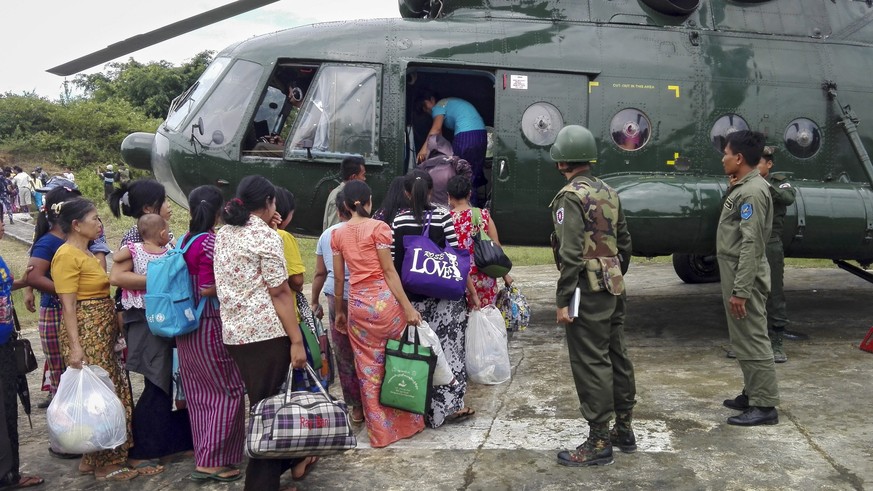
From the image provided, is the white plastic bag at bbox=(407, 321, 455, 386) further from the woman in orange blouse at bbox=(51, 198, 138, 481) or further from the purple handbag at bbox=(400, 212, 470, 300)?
the woman in orange blouse at bbox=(51, 198, 138, 481)

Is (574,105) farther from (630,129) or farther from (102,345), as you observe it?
(102,345)

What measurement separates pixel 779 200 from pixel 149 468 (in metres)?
4.87

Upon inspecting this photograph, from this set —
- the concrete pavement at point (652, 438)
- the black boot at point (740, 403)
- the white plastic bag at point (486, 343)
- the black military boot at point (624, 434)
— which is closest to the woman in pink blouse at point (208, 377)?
the concrete pavement at point (652, 438)

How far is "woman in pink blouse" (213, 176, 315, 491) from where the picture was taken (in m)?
3.72

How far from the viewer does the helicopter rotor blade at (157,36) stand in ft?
21.0

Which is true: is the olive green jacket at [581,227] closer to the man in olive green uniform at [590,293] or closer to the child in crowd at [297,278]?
the man in olive green uniform at [590,293]

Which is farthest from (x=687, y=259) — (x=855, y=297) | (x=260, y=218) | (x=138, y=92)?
(x=138, y=92)

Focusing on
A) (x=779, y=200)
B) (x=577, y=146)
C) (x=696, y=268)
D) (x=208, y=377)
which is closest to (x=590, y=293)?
(x=577, y=146)

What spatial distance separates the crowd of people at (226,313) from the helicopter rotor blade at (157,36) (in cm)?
202

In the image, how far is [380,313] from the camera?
4.36 m

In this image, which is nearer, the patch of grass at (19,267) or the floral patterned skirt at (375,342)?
the floral patterned skirt at (375,342)

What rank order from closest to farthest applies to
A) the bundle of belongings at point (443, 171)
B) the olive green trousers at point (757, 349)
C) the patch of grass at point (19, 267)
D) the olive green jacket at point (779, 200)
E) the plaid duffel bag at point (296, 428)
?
the plaid duffel bag at point (296, 428), the olive green trousers at point (757, 349), the bundle of belongings at point (443, 171), the olive green jacket at point (779, 200), the patch of grass at point (19, 267)

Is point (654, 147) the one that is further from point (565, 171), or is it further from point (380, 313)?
point (380, 313)

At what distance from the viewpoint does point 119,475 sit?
13.6ft
